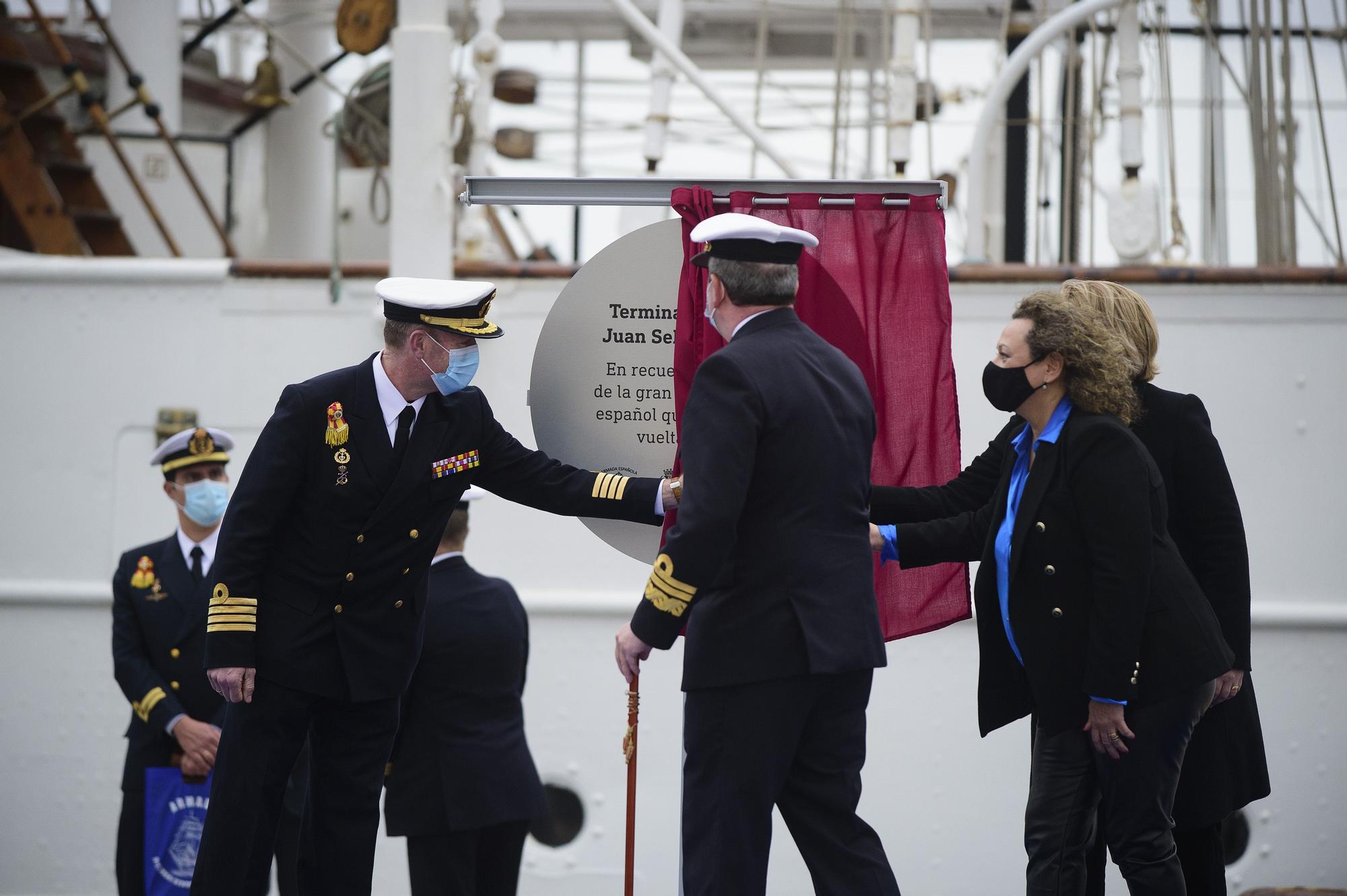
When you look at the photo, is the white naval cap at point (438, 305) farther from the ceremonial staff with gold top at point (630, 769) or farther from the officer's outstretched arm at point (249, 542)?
the ceremonial staff with gold top at point (630, 769)

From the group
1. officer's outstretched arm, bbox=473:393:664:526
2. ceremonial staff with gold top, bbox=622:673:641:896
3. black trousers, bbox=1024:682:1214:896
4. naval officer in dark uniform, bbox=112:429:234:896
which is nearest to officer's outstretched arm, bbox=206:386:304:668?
officer's outstretched arm, bbox=473:393:664:526

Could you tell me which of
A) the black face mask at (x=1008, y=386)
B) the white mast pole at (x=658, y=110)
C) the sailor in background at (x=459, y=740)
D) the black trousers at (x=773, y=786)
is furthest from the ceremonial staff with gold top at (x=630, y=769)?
the white mast pole at (x=658, y=110)

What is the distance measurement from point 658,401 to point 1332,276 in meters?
2.86

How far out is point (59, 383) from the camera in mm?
5094

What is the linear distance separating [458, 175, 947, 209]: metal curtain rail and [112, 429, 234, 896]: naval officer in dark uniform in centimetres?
148

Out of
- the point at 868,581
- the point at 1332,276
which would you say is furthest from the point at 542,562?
the point at 1332,276

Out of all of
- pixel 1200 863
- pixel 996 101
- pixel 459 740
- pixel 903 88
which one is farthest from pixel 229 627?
pixel 996 101

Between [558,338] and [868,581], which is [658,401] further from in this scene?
[868,581]

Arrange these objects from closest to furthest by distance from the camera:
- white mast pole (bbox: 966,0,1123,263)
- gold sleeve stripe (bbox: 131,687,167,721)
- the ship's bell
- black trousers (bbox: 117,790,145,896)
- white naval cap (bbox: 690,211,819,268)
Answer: white naval cap (bbox: 690,211,819,268) < gold sleeve stripe (bbox: 131,687,167,721) < black trousers (bbox: 117,790,145,896) < white mast pole (bbox: 966,0,1123,263) < the ship's bell

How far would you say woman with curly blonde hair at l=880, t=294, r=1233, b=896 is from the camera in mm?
2781

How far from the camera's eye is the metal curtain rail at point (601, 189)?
10.2ft

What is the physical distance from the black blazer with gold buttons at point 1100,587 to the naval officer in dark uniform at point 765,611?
1.30ft

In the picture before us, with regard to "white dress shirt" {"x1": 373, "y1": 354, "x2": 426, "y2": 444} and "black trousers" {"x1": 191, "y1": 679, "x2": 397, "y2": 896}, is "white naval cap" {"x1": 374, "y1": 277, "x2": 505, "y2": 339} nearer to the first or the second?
"white dress shirt" {"x1": 373, "y1": 354, "x2": 426, "y2": 444}

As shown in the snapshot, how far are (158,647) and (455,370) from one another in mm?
1616
